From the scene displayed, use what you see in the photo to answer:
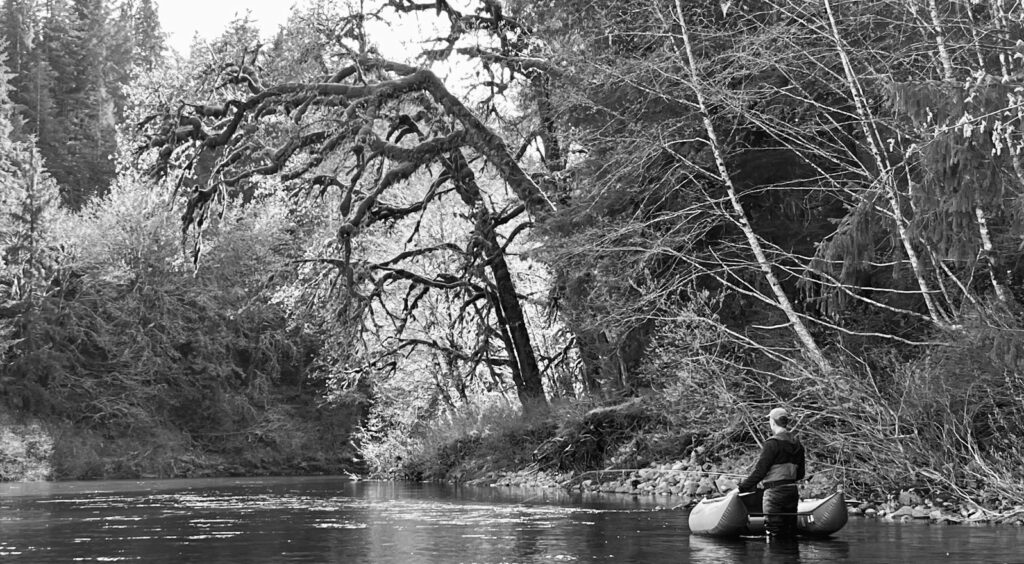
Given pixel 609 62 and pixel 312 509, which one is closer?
pixel 312 509

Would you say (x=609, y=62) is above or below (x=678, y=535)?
above

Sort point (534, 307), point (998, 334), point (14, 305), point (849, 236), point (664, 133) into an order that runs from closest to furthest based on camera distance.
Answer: point (998, 334) → point (849, 236) → point (664, 133) → point (534, 307) → point (14, 305)

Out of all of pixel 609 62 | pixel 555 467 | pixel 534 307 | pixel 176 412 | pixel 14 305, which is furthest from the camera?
pixel 176 412

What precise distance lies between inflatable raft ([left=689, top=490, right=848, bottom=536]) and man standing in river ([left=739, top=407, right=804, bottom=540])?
136 millimetres

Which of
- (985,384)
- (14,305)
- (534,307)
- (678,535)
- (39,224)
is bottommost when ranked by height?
(678,535)

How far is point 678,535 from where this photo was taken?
1394cm

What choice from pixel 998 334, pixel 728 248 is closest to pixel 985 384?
pixel 998 334

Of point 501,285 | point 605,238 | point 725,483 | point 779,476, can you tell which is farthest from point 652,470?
point 779,476

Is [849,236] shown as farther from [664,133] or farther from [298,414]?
[298,414]

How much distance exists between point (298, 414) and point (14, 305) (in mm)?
13184

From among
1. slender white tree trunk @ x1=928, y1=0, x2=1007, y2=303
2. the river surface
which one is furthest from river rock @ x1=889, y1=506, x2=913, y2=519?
slender white tree trunk @ x1=928, y1=0, x2=1007, y2=303

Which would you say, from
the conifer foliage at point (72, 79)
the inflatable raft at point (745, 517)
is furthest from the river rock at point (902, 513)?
the conifer foliage at point (72, 79)

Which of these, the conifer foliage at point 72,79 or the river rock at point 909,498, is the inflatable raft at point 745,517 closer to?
the river rock at point 909,498

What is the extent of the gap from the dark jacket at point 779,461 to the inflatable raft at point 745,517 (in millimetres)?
349
